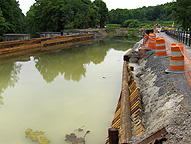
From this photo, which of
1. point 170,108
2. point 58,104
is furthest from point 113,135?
point 58,104

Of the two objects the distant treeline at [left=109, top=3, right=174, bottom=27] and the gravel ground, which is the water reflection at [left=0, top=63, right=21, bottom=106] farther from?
the distant treeline at [left=109, top=3, right=174, bottom=27]

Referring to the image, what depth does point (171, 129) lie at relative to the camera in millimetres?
4395

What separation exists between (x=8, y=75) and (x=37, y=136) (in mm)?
9850

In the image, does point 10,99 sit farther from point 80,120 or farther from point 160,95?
point 160,95

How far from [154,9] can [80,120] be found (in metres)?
150

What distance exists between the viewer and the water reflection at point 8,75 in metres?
13.1

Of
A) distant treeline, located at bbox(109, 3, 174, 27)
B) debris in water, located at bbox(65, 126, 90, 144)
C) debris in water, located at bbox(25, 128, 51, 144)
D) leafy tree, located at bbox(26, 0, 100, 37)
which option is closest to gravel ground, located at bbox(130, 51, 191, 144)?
debris in water, located at bbox(65, 126, 90, 144)

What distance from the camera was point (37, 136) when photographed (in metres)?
6.95

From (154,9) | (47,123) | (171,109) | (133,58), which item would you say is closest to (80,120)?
(47,123)

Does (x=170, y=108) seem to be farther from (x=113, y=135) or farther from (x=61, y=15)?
(x=61, y=15)

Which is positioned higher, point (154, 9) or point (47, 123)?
point (154, 9)

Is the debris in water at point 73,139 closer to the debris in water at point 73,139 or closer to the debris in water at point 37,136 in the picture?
the debris in water at point 73,139

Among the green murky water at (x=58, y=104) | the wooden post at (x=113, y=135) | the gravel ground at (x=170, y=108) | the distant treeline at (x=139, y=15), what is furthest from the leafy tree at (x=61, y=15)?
the distant treeline at (x=139, y=15)

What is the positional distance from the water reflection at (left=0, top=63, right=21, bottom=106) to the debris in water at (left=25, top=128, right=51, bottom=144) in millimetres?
3423
